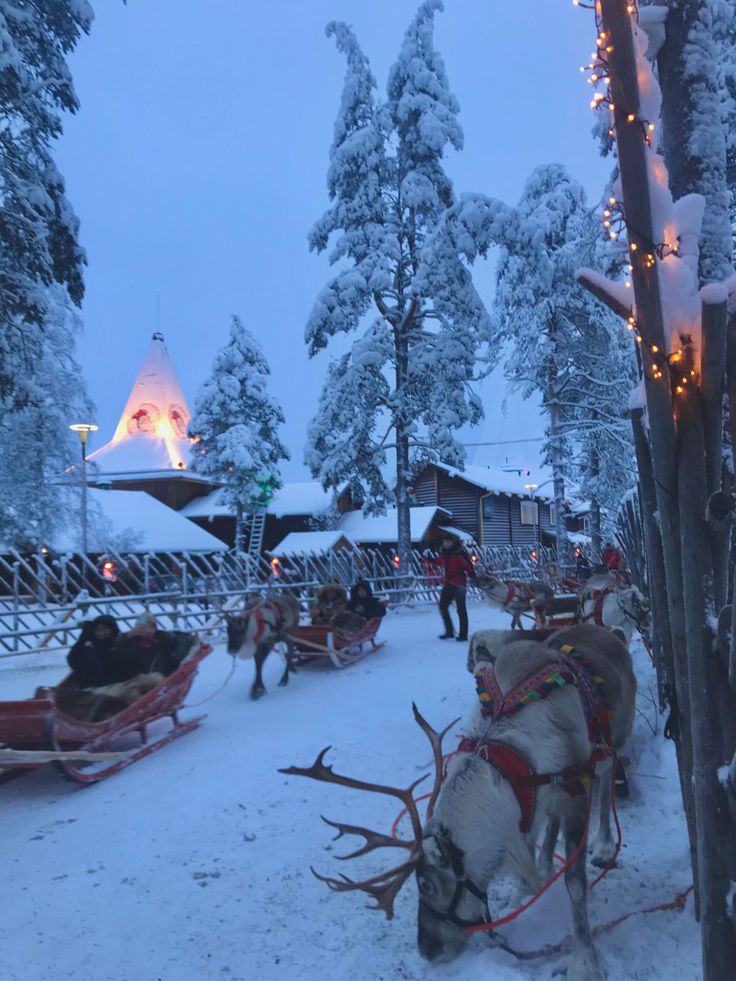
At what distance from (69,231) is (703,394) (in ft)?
31.4

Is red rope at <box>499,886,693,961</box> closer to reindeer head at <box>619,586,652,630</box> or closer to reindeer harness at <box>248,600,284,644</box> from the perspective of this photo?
reindeer head at <box>619,586,652,630</box>

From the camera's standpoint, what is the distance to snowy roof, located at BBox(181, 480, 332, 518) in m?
36.4

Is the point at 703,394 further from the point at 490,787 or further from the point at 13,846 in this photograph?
the point at 13,846

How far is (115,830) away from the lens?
5.07 metres

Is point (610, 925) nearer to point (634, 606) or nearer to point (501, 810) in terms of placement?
point (501, 810)

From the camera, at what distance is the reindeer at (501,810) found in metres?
2.93

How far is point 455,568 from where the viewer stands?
40.2ft

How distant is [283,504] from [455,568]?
27155 millimetres

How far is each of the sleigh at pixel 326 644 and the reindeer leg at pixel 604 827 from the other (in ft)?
20.6

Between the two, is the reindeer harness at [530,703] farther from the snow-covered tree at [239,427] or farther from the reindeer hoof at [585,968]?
the snow-covered tree at [239,427]

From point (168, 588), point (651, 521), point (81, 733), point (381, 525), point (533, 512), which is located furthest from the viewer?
point (533, 512)

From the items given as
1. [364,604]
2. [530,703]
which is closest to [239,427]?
[364,604]

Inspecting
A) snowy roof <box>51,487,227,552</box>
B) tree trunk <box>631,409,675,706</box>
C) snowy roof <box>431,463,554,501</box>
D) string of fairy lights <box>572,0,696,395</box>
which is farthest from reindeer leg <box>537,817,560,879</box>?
snowy roof <box>431,463,554,501</box>

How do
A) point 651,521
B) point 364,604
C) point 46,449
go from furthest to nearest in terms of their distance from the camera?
point 46,449, point 364,604, point 651,521
